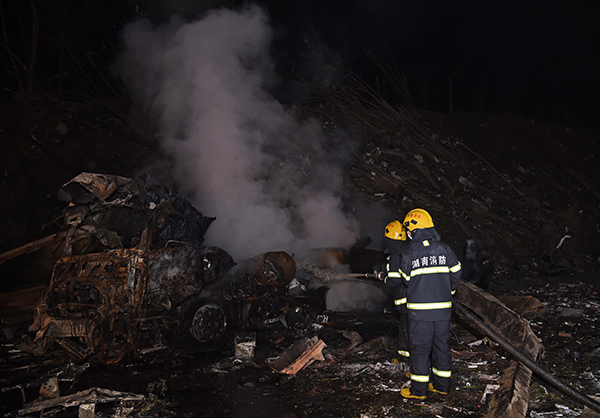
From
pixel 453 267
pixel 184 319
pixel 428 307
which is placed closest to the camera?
pixel 428 307

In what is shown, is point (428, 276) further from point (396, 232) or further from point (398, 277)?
point (396, 232)

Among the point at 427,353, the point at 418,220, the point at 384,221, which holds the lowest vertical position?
the point at 427,353

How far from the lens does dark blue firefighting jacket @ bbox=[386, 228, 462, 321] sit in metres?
3.38

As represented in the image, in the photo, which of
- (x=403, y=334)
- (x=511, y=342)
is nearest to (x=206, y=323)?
(x=403, y=334)

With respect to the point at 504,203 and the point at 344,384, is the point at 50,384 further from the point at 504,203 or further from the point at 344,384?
the point at 504,203

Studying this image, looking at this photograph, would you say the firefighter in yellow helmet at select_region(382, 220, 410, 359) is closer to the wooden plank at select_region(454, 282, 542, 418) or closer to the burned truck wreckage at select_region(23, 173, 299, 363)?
the wooden plank at select_region(454, 282, 542, 418)

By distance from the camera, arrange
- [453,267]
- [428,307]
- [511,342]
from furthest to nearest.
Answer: [511,342] → [453,267] → [428,307]

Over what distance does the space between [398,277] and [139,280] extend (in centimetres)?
301

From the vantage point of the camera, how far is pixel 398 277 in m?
3.90

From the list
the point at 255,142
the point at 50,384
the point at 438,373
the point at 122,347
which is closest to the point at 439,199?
the point at 255,142

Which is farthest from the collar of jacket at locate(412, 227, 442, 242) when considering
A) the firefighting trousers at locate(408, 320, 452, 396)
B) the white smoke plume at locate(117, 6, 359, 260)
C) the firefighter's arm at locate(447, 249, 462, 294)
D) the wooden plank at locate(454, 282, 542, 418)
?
the white smoke plume at locate(117, 6, 359, 260)

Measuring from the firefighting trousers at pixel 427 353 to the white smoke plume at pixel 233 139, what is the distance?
13.6 feet

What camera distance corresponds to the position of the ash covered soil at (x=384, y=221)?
358 centimetres

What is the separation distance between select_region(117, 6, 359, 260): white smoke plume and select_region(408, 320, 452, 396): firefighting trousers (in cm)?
415
